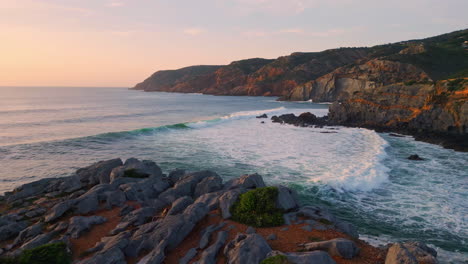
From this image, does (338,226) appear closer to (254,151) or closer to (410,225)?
(410,225)

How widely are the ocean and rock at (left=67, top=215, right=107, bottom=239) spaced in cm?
1204

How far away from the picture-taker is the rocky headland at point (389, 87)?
40.6m

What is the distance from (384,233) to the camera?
13.9m

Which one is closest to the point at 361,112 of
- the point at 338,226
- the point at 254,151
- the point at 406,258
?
the point at 254,151

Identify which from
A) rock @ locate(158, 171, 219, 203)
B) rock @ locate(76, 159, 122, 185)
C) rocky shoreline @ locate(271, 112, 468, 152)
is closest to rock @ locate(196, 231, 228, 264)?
rock @ locate(158, 171, 219, 203)

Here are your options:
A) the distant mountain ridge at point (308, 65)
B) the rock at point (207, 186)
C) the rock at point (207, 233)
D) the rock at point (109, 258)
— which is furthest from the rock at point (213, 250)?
the distant mountain ridge at point (308, 65)

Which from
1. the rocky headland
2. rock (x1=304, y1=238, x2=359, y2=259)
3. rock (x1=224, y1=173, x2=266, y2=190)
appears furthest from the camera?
the rocky headland

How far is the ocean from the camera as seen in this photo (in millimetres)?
15242

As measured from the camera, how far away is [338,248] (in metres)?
9.02

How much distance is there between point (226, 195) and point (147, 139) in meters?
29.3

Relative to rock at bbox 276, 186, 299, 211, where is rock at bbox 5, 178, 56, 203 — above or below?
below

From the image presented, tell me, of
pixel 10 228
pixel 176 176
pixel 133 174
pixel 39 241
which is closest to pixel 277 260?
pixel 39 241

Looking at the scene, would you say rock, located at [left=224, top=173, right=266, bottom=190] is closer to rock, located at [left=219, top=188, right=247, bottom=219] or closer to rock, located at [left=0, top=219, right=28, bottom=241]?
rock, located at [left=219, top=188, right=247, bottom=219]

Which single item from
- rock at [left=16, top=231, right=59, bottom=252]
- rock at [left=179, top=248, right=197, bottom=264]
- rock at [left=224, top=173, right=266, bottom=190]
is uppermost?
rock at [left=224, top=173, right=266, bottom=190]
